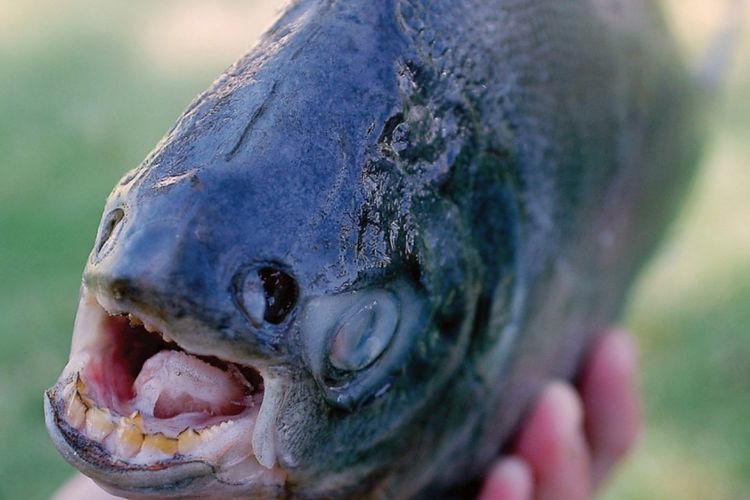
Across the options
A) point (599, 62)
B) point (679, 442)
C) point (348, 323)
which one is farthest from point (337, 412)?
point (679, 442)

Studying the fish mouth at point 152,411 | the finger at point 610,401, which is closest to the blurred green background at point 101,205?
the finger at point 610,401

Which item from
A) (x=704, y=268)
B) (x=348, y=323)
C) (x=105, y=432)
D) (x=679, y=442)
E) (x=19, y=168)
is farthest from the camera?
(x=19, y=168)

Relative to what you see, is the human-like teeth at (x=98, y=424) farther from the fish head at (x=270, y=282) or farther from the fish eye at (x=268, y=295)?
the fish eye at (x=268, y=295)

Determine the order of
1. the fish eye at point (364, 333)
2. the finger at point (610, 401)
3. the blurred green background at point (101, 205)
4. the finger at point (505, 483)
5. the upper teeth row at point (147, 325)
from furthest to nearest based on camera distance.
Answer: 1. the blurred green background at point (101, 205)
2. the finger at point (610, 401)
3. the finger at point (505, 483)
4. the fish eye at point (364, 333)
5. the upper teeth row at point (147, 325)

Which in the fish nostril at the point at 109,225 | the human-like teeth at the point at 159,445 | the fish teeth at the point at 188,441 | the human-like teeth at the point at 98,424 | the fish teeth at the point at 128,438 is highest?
the fish nostril at the point at 109,225

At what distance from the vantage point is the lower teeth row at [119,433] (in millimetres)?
916

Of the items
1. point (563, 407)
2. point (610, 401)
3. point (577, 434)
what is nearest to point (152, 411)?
point (563, 407)

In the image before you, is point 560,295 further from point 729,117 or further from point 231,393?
point 729,117

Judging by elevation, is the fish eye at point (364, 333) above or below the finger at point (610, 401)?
above

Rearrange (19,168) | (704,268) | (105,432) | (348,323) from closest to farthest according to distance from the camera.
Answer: (105,432), (348,323), (704,268), (19,168)

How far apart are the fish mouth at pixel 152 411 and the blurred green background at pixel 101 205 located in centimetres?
159

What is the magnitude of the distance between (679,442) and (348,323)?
2.60 metres

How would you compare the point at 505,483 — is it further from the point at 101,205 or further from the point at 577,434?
the point at 101,205

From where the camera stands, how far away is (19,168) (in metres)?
4.98
